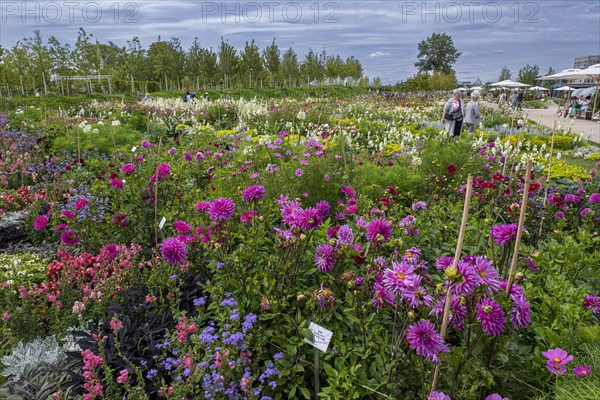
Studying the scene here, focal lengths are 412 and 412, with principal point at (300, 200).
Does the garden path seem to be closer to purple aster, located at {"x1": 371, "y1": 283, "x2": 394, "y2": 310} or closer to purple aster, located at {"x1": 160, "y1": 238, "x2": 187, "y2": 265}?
purple aster, located at {"x1": 371, "y1": 283, "x2": 394, "y2": 310}

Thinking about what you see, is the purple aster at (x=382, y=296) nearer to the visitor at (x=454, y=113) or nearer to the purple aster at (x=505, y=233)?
the purple aster at (x=505, y=233)

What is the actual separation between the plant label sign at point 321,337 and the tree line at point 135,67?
1242 inches

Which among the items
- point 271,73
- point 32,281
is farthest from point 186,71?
point 32,281

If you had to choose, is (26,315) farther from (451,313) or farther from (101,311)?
(451,313)

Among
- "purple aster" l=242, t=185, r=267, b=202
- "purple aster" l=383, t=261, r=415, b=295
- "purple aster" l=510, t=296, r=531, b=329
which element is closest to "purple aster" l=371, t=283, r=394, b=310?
"purple aster" l=383, t=261, r=415, b=295

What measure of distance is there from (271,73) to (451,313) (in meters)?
38.7

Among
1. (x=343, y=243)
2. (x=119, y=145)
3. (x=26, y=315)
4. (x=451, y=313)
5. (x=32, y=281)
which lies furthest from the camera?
(x=119, y=145)

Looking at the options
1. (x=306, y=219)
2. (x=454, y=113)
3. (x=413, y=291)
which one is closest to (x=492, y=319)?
(x=413, y=291)

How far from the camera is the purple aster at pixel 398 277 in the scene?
147cm

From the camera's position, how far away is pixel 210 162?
5895 millimetres

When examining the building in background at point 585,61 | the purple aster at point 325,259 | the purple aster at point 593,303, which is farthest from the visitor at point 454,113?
the building in background at point 585,61

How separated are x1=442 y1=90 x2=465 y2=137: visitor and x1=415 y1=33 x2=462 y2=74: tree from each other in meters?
67.9

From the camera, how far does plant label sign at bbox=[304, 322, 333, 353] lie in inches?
69.4

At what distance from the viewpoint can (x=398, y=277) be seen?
58.2 inches
